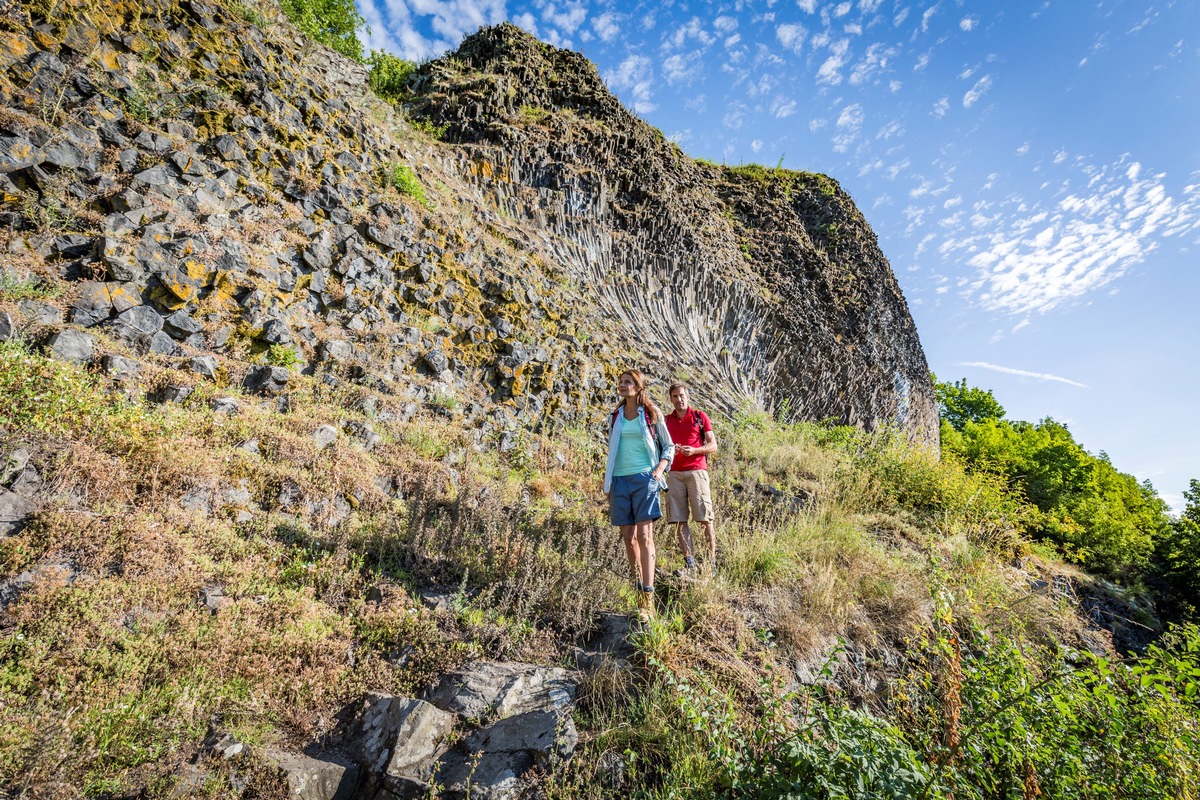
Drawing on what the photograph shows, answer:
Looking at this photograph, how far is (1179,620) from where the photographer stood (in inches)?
386

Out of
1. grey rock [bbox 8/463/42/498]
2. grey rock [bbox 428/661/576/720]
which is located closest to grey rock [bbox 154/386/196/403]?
grey rock [bbox 8/463/42/498]

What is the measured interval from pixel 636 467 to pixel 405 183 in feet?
26.1

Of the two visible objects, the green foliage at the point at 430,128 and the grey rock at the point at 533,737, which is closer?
the grey rock at the point at 533,737

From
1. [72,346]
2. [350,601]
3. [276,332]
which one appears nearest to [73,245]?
[72,346]

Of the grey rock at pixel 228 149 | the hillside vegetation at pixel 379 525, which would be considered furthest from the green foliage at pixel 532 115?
the grey rock at pixel 228 149

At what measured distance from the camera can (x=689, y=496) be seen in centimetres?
516

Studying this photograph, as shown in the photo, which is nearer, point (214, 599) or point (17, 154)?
point (214, 599)

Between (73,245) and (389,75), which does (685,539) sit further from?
(389,75)

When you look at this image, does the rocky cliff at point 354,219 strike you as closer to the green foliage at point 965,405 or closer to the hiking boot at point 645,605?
the hiking boot at point 645,605

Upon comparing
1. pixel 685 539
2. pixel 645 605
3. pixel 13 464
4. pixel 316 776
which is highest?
pixel 685 539

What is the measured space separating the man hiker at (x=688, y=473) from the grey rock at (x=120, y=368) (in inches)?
202

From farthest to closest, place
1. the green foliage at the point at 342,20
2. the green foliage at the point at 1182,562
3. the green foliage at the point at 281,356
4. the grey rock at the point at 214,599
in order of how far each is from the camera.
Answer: the green foliage at the point at 342,20, the green foliage at the point at 1182,562, the green foliage at the point at 281,356, the grey rock at the point at 214,599

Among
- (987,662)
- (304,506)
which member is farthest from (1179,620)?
(304,506)

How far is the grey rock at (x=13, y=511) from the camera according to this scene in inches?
115
